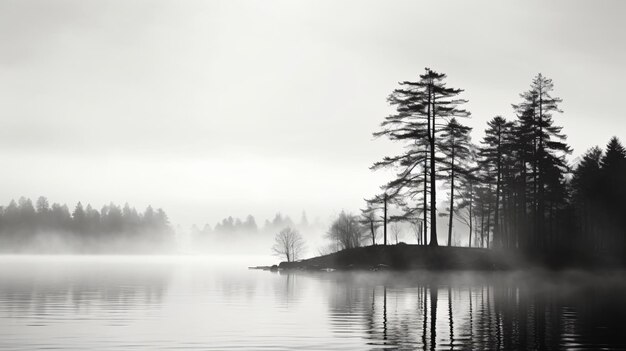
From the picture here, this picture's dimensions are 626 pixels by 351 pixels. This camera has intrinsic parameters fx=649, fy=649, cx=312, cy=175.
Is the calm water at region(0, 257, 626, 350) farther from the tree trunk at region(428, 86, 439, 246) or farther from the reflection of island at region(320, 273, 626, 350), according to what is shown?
the tree trunk at region(428, 86, 439, 246)

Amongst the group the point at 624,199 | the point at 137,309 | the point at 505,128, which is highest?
the point at 505,128

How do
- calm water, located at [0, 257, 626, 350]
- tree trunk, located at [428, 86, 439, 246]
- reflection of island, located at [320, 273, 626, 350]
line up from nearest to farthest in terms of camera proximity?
calm water, located at [0, 257, 626, 350] < reflection of island, located at [320, 273, 626, 350] < tree trunk, located at [428, 86, 439, 246]

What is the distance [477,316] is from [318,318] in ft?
21.9

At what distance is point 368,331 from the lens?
22906 mm

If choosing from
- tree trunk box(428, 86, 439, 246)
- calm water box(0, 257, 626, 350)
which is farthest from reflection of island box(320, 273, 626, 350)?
tree trunk box(428, 86, 439, 246)

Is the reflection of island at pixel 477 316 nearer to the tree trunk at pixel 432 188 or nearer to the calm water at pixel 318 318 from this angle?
the calm water at pixel 318 318

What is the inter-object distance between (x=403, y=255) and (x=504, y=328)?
3782cm

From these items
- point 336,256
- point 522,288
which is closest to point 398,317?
point 522,288

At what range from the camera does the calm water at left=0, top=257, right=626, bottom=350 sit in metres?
20.3

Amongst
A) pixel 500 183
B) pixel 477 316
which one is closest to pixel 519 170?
pixel 500 183

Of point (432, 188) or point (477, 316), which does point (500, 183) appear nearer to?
point (432, 188)

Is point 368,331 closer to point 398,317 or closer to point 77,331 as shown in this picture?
point 398,317

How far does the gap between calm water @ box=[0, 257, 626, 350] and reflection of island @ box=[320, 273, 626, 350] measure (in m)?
0.04

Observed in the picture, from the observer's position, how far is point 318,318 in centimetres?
2725
